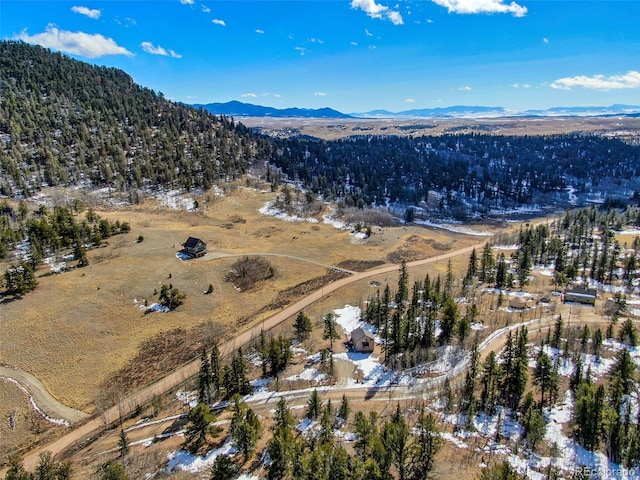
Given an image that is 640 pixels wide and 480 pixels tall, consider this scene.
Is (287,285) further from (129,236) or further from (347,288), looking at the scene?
(129,236)

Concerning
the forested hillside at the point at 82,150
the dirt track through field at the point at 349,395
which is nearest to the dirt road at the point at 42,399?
the dirt track through field at the point at 349,395

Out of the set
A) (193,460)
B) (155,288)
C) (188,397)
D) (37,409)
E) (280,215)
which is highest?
(280,215)

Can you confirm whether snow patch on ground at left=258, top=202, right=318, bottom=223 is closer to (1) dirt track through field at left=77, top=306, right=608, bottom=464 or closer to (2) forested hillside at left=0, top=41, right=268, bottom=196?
(2) forested hillside at left=0, top=41, right=268, bottom=196

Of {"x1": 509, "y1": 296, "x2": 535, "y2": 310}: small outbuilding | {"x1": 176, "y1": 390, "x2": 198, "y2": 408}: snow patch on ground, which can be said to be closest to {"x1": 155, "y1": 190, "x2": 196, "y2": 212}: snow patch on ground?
{"x1": 176, "y1": 390, "x2": 198, "y2": 408}: snow patch on ground

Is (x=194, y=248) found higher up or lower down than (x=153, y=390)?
higher up

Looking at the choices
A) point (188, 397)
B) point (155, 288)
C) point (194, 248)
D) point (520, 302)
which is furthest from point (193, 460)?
point (520, 302)

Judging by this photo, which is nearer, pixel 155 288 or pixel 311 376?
pixel 311 376

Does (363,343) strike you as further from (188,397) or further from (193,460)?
(193,460)
